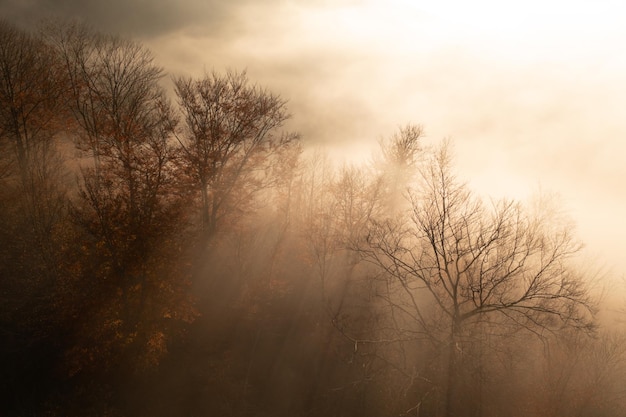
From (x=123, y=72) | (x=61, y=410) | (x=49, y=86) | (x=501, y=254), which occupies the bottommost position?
Result: (x=61, y=410)

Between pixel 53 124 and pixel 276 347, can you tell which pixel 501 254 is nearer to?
pixel 276 347

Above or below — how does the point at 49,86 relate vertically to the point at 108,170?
above

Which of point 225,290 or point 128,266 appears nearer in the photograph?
point 128,266

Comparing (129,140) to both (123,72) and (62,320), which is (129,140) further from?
(62,320)

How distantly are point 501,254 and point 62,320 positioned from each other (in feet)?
59.5

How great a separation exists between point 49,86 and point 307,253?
2164 cm

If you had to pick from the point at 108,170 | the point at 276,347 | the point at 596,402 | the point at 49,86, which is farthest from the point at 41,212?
→ the point at 596,402

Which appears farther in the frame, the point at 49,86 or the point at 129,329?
the point at 49,86

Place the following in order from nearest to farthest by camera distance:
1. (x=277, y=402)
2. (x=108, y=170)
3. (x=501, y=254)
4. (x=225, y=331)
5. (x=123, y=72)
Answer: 1. (x=501, y=254)
2. (x=108, y=170)
3. (x=277, y=402)
4. (x=225, y=331)
5. (x=123, y=72)

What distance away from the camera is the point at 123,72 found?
24.7m

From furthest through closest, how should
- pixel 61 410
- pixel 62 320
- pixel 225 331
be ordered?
pixel 225 331, pixel 62 320, pixel 61 410

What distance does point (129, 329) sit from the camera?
15.3 m

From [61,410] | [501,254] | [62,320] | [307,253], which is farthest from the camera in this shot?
[307,253]

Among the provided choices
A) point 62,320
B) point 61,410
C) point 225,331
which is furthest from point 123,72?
point 61,410
